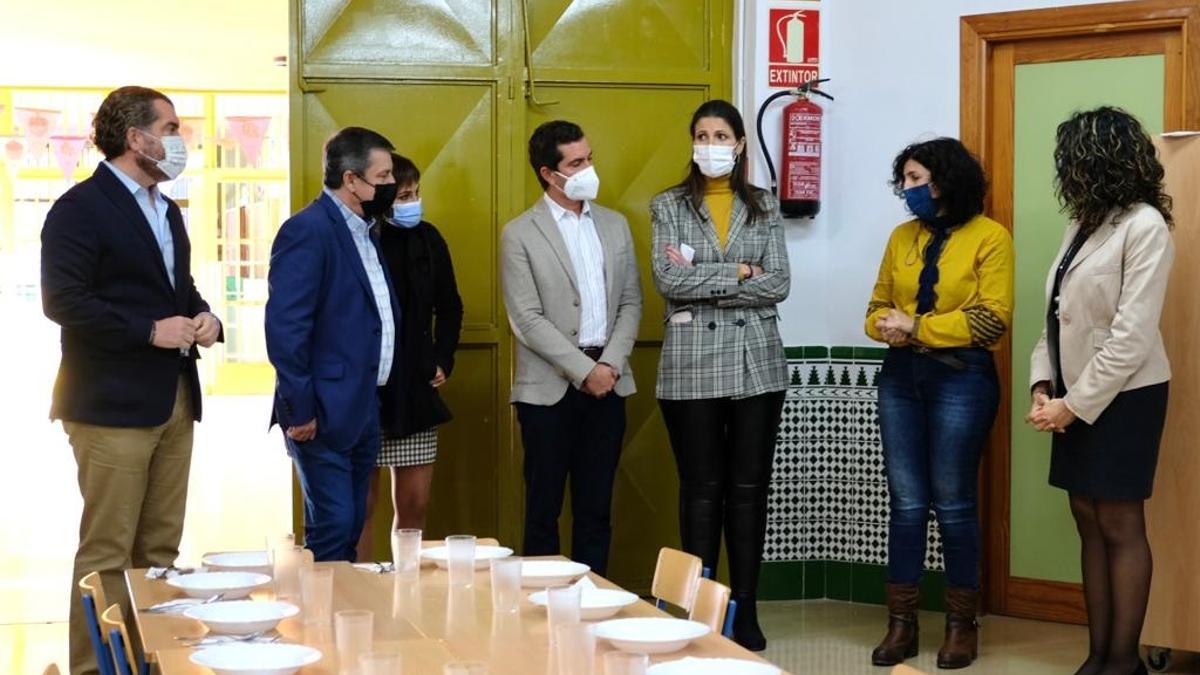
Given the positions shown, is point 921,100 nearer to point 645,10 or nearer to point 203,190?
point 645,10

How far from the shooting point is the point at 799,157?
5867 mm

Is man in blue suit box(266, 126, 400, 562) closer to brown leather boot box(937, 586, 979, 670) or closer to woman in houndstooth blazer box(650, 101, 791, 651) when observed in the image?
woman in houndstooth blazer box(650, 101, 791, 651)

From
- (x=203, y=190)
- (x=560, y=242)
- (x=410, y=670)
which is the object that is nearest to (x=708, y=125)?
(x=560, y=242)

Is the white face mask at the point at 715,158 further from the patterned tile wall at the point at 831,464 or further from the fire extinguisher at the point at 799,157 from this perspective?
the patterned tile wall at the point at 831,464

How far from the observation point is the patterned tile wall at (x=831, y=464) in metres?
5.96

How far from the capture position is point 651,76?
6.02 meters

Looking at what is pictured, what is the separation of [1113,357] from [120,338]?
2797 millimetres

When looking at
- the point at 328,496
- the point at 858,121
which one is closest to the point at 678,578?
the point at 328,496

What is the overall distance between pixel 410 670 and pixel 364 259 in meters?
2.32

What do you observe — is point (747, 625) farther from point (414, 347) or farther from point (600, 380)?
point (414, 347)

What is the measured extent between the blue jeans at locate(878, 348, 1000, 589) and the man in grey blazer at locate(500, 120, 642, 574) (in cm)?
91

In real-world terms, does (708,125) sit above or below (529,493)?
above

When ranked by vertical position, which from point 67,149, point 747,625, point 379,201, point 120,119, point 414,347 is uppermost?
point 67,149

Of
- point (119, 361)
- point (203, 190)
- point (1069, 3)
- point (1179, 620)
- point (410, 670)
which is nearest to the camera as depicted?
point (410, 670)
